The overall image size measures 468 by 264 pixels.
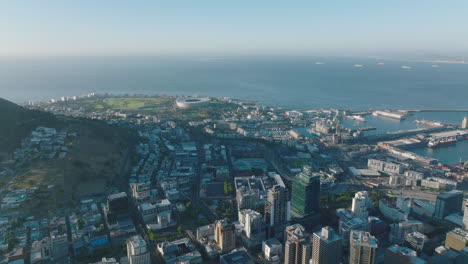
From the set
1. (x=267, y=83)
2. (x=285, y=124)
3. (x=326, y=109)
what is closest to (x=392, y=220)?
(x=285, y=124)

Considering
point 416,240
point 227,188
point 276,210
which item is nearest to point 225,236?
point 276,210

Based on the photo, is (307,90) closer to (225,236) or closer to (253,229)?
(253,229)

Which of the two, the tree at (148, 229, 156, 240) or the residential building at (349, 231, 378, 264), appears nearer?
the residential building at (349, 231, 378, 264)

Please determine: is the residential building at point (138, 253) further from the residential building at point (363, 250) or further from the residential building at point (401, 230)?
the residential building at point (401, 230)

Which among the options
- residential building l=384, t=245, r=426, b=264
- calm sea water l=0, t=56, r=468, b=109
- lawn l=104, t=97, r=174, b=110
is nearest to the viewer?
residential building l=384, t=245, r=426, b=264

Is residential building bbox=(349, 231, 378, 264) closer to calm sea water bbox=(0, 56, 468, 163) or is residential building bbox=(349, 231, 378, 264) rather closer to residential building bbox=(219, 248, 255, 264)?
residential building bbox=(219, 248, 255, 264)

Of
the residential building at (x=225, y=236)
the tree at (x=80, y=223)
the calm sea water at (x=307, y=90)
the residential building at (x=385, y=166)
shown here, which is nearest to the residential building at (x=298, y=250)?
the residential building at (x=225, y=236)

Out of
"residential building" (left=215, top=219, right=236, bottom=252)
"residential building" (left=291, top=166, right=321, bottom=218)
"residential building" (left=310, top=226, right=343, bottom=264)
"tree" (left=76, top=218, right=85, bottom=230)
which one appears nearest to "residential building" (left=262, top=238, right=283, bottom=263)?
"residential building" (left=215, top=219, right=236, bottom=252)

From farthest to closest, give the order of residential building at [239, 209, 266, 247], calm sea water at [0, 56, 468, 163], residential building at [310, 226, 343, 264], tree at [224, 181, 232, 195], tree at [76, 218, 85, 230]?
calm sea water at [0, 56, 468, 163]
tree at [224, 181, 232, 195]
tree at [76, 218, 85, 230]
residential building at [239, 209, 266, 247]
residential building at [310, 226, 343, 264]

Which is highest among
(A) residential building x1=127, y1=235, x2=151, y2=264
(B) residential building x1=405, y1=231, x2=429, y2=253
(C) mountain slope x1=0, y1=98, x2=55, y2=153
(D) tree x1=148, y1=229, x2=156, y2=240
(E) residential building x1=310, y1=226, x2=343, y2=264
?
(C) mountain slope x1=0, y1=98, x2=55, y2=153
